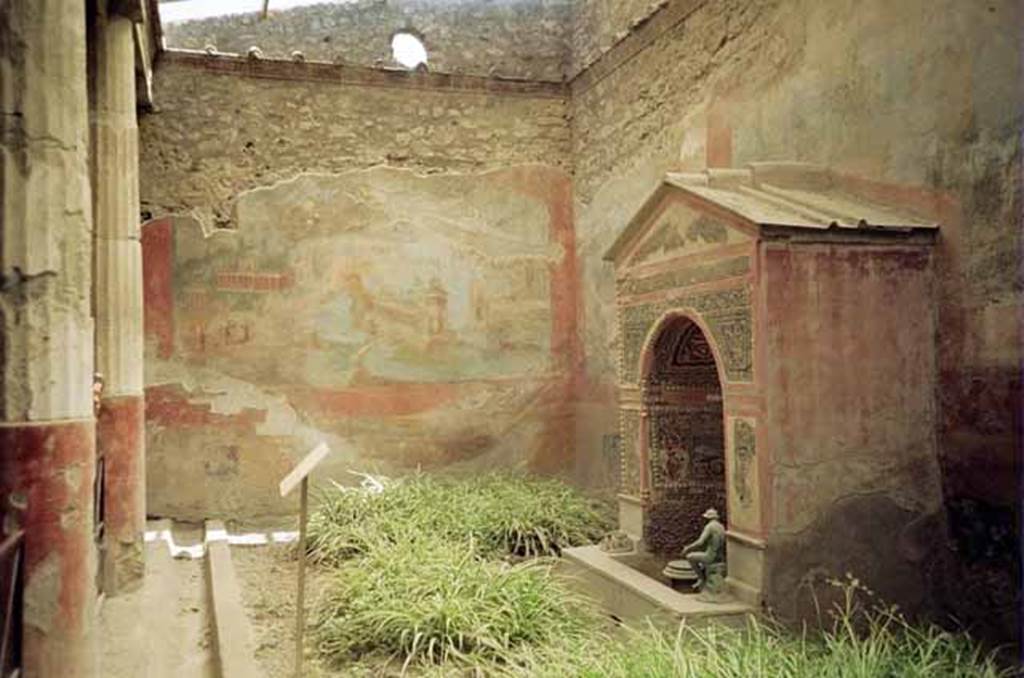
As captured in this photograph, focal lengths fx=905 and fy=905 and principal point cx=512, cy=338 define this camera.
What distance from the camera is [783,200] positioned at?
530 cm

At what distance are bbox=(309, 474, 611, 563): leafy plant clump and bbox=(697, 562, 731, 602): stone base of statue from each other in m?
2.00

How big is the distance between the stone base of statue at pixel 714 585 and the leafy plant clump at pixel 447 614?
0.64 meters

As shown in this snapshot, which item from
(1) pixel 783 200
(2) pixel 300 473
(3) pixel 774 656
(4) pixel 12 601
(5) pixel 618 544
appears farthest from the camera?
(5) pixel 618 544

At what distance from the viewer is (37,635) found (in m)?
3.05

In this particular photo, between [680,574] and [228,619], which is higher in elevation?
[680,574]

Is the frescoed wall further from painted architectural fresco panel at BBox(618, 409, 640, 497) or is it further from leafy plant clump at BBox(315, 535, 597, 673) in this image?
leafy plant clump at BBox(315, 535, 597, 673)

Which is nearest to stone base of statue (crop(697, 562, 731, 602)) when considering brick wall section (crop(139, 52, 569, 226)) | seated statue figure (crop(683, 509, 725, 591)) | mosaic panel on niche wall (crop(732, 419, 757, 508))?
seated statue figure (crop(683, 509, 725, 591))

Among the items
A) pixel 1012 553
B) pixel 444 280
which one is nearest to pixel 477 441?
pixel 444 280

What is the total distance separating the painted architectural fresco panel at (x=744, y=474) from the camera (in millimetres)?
4676

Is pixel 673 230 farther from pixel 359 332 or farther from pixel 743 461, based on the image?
pixel 359 332

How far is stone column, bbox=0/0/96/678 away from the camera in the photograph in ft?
9.90

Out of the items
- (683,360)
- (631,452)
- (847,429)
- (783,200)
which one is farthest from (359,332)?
(847,429)

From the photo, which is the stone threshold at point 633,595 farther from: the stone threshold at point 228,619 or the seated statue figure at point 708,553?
the stone threshold at point 228,619

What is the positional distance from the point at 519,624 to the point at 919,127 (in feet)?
11.3
